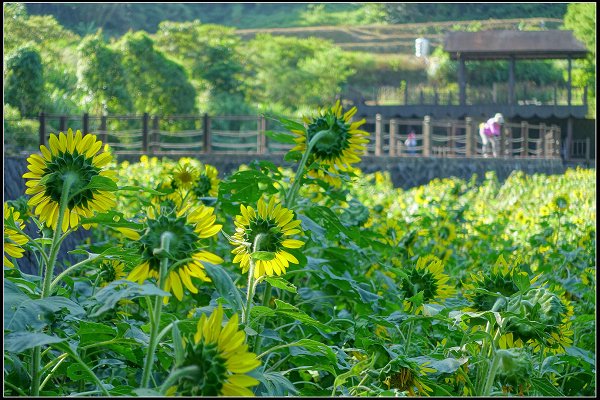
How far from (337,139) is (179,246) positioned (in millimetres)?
781

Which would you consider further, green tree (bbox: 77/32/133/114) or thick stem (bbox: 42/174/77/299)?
green tree (bbox: 77/32/133/114)

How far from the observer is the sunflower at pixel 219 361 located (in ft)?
2.33

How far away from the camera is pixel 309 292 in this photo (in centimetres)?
193

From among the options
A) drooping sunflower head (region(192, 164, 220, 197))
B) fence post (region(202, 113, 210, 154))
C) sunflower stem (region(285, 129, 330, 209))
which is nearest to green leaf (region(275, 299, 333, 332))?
sunflower stem (region(285, 129, 330, 209))

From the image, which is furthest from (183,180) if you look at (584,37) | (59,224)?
(584,37)

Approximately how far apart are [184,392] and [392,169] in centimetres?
1168

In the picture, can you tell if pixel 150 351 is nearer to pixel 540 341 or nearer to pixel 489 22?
pixel 540 341

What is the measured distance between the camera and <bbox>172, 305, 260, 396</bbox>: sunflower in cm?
71

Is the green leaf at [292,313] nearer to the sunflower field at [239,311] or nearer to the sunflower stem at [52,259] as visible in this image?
the sunflower field at [239,311]

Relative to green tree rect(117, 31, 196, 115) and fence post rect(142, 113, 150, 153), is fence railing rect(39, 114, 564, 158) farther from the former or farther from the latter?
green tree rect(117, 31, 196, 115)

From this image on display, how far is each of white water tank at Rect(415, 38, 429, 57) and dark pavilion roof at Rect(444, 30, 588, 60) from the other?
573 cm

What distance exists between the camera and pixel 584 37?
49.4ft

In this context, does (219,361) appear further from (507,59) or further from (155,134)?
(507,59)

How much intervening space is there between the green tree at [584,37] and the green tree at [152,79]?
258 inches
